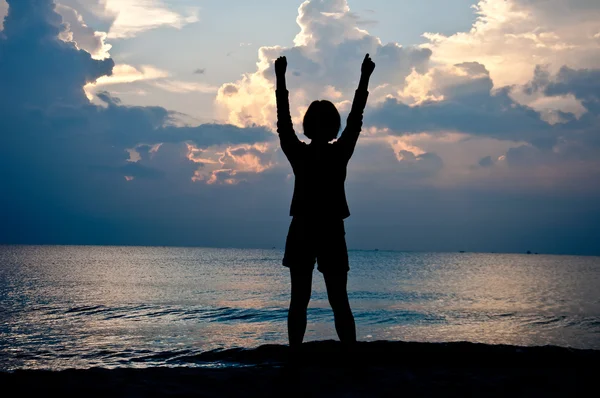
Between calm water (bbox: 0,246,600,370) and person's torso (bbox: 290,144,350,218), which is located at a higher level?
person's torso (bbox: 290,144,350,218)

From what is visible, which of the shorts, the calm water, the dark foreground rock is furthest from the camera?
the calm water

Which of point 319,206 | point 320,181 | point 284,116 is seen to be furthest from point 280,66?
point 319,206

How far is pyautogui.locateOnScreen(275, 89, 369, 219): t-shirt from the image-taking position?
4.77m

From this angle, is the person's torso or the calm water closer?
the person's torso

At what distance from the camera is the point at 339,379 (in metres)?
4.54

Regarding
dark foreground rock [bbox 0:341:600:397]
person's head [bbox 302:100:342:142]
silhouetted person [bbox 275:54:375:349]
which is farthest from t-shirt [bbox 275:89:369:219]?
dark foreground rock [bbox 0:341:600:397]

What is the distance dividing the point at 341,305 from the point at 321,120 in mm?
1791

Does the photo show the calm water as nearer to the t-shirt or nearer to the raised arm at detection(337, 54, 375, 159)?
the t-shirt

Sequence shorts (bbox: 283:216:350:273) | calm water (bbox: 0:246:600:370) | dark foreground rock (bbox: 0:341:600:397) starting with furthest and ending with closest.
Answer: calm water (bbox: 0:246:600:370) < shorts (bbox: 283:216:350:273) < dark foreground rock (bbox: 0:341:600:397)

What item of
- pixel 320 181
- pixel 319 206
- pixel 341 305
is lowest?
pixel 341 305

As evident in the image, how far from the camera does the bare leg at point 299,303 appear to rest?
474cm

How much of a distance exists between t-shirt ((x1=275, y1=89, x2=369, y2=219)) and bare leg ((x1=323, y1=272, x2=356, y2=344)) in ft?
1.98

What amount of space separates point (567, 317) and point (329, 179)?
2228 cm

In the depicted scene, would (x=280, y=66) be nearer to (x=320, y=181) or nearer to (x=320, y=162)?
(x=320, y=162)
